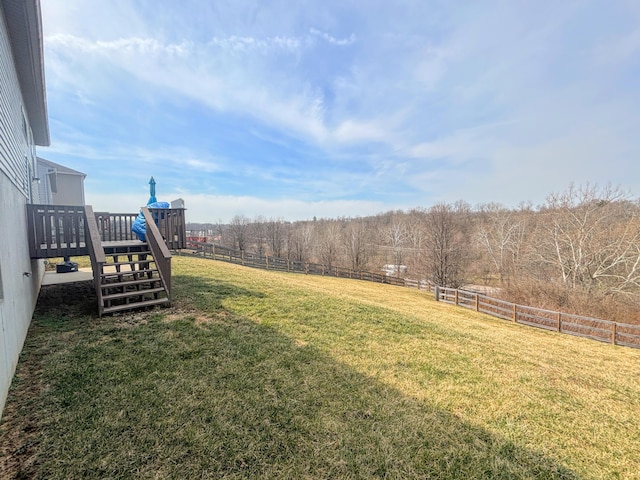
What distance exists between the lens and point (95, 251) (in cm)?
468

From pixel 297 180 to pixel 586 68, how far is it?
2752 centimetres

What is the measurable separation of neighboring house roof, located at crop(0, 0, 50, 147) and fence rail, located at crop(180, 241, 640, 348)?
11.9 metres

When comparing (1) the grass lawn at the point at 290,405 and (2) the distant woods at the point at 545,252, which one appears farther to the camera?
(2) the distant woods at the point at 545,252

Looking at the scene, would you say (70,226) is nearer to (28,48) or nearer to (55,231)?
(55,231)

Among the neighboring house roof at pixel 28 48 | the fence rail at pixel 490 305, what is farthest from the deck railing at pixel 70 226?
the fence rail at pixel 490 305

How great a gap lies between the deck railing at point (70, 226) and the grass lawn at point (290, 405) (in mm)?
1219

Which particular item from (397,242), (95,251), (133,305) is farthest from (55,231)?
(397,242)

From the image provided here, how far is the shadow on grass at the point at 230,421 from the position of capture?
6.71ft

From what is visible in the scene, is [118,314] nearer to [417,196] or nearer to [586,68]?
[586,68]

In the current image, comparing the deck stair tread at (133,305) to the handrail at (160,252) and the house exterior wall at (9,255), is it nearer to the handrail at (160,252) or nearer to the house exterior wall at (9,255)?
the handrail at (160,252)

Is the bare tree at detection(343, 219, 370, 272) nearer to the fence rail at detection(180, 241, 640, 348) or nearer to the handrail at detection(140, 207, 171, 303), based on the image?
the fence rail at detection(180, 241, 640, 348)

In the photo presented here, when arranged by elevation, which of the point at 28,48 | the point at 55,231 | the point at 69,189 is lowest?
the point at 55,231

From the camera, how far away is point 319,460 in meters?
2.16

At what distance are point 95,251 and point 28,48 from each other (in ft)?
12.2
